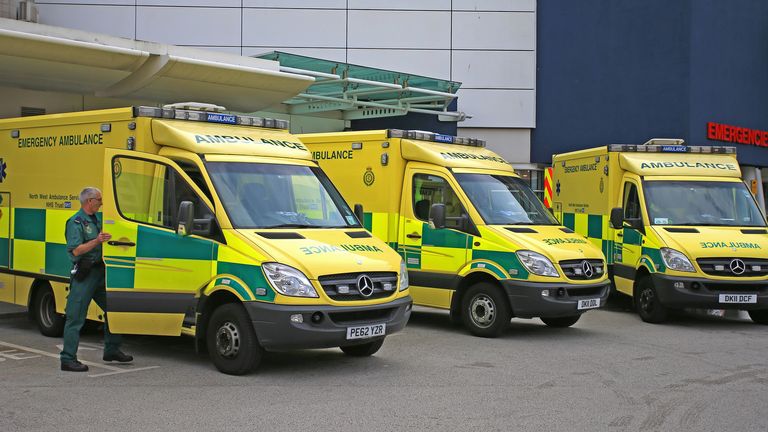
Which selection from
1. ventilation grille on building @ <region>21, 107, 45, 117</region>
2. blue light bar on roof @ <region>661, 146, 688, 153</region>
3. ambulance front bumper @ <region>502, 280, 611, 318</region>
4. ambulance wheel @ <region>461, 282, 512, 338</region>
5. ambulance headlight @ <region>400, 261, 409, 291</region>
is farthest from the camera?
ventilation grille on building @ <region>21, 107, 45, 117</region>

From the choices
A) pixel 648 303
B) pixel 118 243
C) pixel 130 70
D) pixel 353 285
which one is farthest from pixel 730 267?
pixel 130 70

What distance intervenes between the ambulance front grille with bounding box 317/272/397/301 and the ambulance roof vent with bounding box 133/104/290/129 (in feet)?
7.78

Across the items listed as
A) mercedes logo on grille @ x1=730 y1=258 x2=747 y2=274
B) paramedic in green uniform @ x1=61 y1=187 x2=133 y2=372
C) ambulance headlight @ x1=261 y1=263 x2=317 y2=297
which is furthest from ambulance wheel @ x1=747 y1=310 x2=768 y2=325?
paramedic in green uniform @ x1=61 y1=187 x2=133 y2=372

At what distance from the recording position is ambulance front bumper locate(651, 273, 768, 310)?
1259 centimetres

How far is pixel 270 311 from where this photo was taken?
27.4 feet

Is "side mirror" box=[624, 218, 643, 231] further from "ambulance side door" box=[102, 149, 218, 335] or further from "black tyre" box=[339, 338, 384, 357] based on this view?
Result: "ambulance side door" box=[102, 149, 218, 335]

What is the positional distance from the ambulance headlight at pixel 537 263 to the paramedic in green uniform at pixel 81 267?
16.1 ft

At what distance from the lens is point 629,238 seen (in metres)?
13.9

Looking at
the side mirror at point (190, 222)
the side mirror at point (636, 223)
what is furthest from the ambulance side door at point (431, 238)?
the side mirror at point (190, 222)

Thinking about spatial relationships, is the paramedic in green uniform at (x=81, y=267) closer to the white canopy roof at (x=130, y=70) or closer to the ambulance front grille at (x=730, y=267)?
the white canopy roof at (x=130, y=70)

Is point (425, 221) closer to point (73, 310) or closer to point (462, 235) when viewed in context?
point (462, 235)

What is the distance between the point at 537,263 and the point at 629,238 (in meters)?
3.26


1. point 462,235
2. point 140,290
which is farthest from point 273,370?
point 462,235

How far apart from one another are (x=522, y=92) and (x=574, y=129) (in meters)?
1.68
